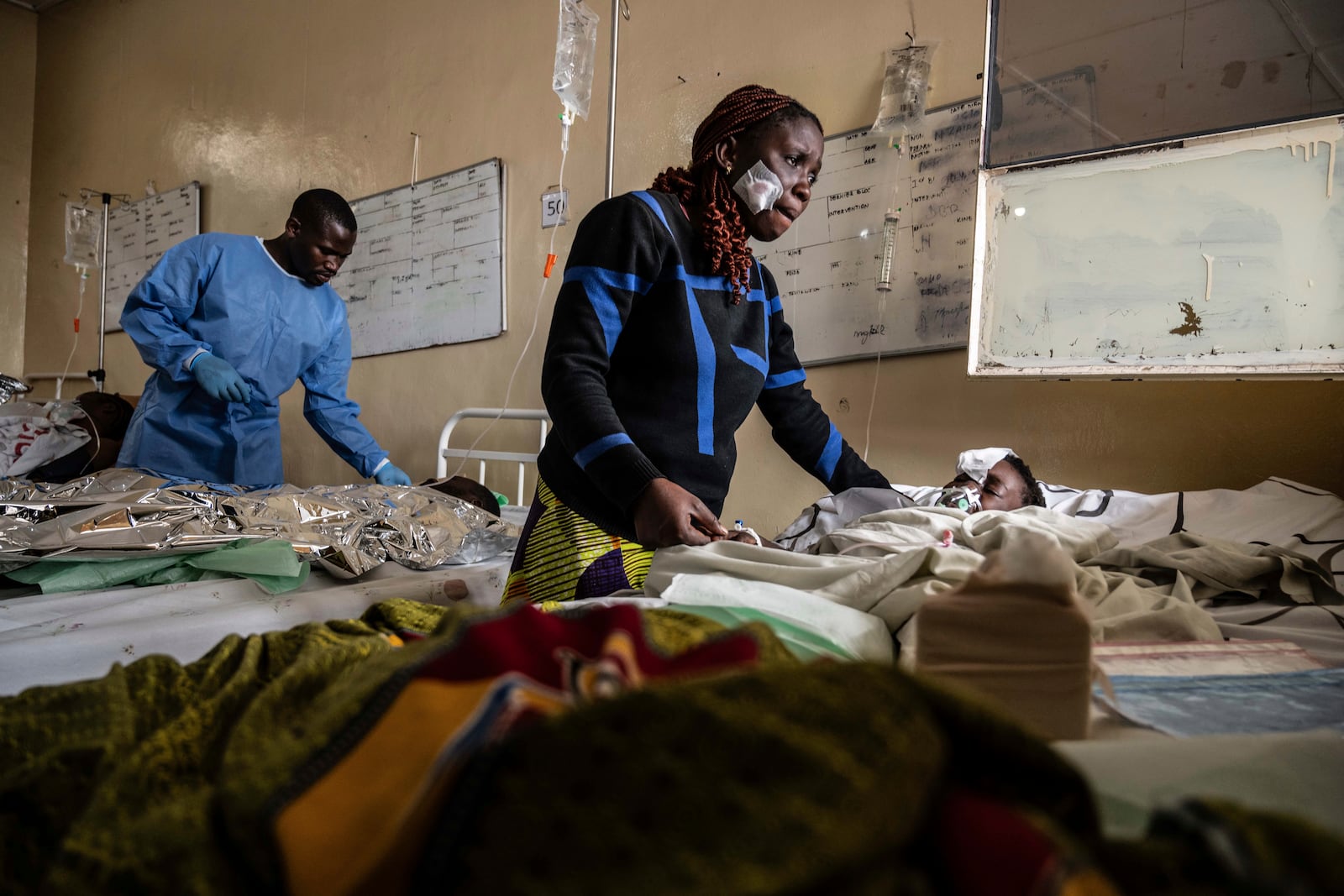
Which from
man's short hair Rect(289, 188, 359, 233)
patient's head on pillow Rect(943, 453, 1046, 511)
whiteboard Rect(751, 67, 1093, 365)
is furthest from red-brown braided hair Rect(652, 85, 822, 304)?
man's short hair Rect(289, 188, 359, 233)

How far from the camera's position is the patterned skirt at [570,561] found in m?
1.33

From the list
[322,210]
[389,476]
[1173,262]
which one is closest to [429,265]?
[322,210]

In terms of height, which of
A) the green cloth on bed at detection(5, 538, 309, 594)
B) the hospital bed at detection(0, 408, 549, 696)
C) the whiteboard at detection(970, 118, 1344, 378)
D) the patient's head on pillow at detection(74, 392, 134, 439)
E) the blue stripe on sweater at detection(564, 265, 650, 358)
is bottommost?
the hospital bed at detection(0, 408, 549, 696)

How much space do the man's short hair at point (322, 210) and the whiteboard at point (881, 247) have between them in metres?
1.45

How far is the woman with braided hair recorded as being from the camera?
127cm

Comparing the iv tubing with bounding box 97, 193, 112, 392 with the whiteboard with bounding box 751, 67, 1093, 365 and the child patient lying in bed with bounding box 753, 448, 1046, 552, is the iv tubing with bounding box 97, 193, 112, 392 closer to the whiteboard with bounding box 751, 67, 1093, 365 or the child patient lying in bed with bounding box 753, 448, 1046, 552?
the whiteboard with bounding box 751, 67, 1093, 365

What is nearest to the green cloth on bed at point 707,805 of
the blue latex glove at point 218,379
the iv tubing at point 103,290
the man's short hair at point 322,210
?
the blue latex glove at point 218,379

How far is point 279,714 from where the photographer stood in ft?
1.77

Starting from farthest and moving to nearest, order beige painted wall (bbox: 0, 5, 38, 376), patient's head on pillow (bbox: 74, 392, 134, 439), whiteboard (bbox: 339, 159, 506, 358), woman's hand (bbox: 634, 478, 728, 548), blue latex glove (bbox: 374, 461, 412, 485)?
beige painted wall (bbox: 0, 5, 38, 376) < whiteboard (bbox: 339, 159, 506, 358) < patient's head on pillow (bbox: 74, 392, 134, 439) < blue latex glove (bbox: 374, 461, 412, 485) < woman's hand (bbox: 634, 478, 728, 548)

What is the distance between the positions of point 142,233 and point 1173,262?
5.74m

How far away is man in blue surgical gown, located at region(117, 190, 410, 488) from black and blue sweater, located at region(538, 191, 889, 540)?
67.5 inches

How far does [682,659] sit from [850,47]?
2642mm

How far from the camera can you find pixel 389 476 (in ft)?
9.86

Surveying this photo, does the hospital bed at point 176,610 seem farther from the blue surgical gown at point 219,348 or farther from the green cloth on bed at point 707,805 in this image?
the blue surgical gown at point 219,348
